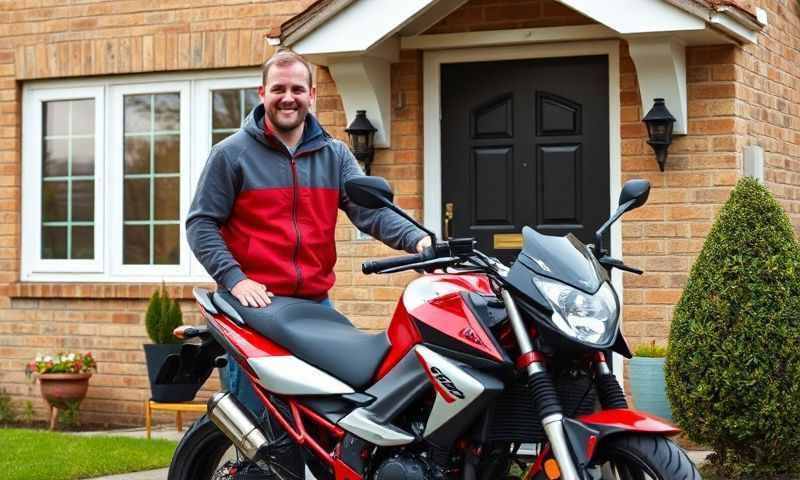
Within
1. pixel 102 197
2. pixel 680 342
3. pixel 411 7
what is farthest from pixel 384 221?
pixel 102 197

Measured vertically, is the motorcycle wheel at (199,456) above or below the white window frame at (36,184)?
below

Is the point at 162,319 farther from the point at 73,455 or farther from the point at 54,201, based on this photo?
the point at 73,455

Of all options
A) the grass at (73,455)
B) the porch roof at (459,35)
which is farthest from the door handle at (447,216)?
the grass at (73,455)

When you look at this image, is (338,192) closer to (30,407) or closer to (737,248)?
(737,248)

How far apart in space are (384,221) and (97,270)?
5.64 m

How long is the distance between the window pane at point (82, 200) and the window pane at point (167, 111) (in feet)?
2.44

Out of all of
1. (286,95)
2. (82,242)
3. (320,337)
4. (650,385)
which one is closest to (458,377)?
(320,337)

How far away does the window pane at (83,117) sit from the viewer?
1076 centimetres

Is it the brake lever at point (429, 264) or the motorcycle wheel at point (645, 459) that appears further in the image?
the brake lever at point (429, 264)

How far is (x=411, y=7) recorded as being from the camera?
8.59 metres

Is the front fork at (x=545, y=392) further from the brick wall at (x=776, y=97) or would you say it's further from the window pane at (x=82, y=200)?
the window pane at (x=82, y=200)

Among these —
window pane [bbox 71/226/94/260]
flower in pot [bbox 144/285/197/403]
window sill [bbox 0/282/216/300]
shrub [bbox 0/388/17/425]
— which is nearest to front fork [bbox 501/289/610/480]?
flower in pot [bbox 144/285/197/403]

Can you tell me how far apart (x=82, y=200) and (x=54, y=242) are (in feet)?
1.33

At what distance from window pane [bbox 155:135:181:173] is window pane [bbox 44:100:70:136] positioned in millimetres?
817
